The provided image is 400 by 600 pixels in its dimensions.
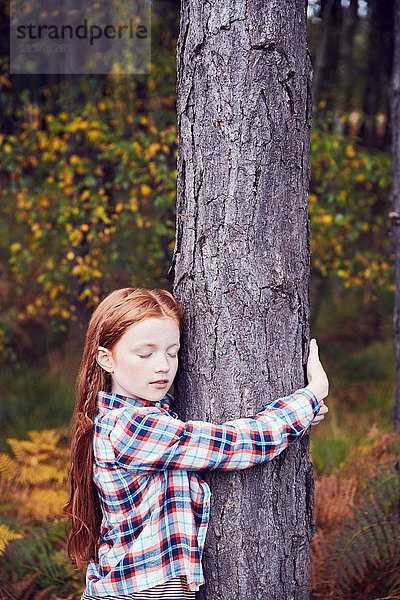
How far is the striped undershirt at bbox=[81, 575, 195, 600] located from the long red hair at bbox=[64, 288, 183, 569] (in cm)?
26

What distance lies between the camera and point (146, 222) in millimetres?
5746

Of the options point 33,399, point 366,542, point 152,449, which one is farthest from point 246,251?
point 33,399

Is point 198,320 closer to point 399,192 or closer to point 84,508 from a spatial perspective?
point 84,508

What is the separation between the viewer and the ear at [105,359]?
2.06 m

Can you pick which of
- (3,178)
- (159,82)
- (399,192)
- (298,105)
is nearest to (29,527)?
(298,105)

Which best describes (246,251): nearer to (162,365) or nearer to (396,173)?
(162,365)

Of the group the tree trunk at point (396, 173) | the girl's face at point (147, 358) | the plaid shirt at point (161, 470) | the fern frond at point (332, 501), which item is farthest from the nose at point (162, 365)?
the tree trunk at point (396, 173)

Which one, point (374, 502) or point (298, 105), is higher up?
point (298, 105)

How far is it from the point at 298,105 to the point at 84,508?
1650 mm

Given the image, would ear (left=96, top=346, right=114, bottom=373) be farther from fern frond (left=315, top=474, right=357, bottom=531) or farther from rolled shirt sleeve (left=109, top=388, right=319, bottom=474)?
fern frond (left=315, top=474, right=357, bottom=531)

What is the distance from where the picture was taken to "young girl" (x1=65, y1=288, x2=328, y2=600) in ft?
6.25

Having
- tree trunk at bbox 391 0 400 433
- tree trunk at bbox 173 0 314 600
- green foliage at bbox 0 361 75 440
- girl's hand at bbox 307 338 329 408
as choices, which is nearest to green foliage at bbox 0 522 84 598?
tree trunk at bbox 173 0 314 600

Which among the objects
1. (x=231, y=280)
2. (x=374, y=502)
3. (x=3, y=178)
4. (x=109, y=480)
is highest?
(x=3, y=178)

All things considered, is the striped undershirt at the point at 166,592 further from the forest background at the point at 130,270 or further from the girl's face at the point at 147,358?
the forest background at the point at 130,270
